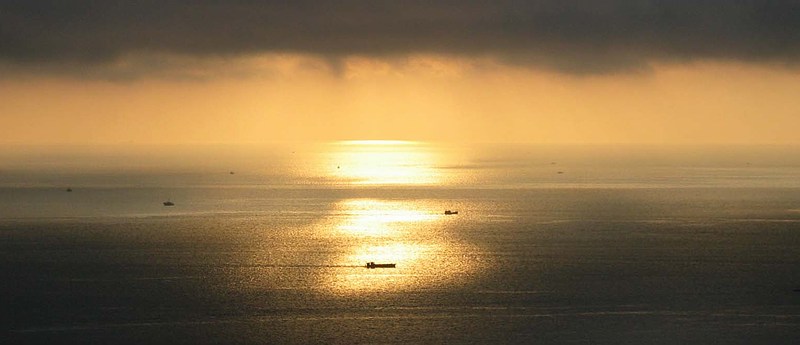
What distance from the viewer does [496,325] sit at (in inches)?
2744

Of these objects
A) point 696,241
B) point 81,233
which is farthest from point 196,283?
point 696,241

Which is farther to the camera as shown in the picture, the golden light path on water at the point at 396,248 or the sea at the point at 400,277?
the golden light path on water at the point at 396,248

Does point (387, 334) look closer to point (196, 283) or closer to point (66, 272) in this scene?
point (196, 283)

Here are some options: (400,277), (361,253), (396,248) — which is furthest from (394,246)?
(400,277)

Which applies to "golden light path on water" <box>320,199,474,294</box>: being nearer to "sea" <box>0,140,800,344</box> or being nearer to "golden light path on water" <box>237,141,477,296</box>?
"golden light path on water" <box>237,141,477,296</box>

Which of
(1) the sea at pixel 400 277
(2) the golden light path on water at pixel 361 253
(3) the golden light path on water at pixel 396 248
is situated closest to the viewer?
(1) the sea at pixel 400 277

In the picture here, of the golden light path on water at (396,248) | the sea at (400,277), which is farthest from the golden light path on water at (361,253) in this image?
the sea at (400,277)

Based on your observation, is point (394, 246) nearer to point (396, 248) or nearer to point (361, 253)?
point (396, 248)

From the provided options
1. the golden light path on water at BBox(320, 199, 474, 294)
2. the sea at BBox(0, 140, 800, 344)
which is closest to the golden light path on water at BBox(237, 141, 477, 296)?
the golden light path on water at BBox(320, 199, 474, 294)

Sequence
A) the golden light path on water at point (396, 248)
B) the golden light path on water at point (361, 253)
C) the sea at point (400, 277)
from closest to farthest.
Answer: the sea at point (400, 277) < the golden light path on water at point (361, 253) < the golden light path on water at point (396, 248)

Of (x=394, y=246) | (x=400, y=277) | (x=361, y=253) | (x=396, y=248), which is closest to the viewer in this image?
(x=400, y=277)

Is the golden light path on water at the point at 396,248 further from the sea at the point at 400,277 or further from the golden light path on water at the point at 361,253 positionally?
the sea at the point at 400,277

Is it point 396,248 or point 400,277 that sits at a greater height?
point 396,248

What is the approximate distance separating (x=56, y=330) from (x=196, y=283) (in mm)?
19804
